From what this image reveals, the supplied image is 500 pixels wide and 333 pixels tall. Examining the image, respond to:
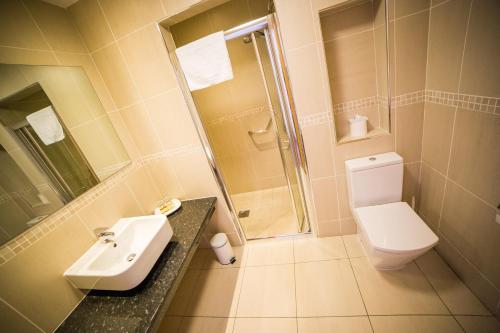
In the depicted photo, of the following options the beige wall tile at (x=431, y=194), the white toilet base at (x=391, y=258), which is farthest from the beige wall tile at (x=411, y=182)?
the white toilet base at (x=391, y=258)

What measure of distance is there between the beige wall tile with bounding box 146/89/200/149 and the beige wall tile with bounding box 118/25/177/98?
70 millimetres

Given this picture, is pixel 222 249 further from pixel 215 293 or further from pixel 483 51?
pixel 483 51

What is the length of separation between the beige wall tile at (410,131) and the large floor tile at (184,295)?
2130 millimetres

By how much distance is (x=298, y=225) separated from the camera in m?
2.00

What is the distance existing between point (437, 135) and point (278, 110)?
1.10 m

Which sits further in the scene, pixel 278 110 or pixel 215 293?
pixel 215 293

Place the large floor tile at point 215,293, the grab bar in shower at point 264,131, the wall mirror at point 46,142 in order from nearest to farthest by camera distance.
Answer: the wall mirror at point 46,142, the large floor tile at point 215,293, the grab bar in shower at point 264,131

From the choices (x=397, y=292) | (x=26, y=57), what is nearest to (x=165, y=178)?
(x=26, y=57)

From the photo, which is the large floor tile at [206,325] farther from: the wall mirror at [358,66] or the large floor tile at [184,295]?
the wall mirror at [358,66]

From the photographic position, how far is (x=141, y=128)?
5.55 feet

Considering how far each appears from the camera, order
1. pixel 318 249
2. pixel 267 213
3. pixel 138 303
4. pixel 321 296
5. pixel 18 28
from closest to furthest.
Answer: pixel 138 303 → pixel 18 28 → pixel 321 296 → pixel 318 249 → pixel 267 213

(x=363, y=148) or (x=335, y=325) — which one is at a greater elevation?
(x=363, y=148)

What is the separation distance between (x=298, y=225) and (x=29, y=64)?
94.1 inches

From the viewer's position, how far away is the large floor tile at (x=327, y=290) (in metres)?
1.34
